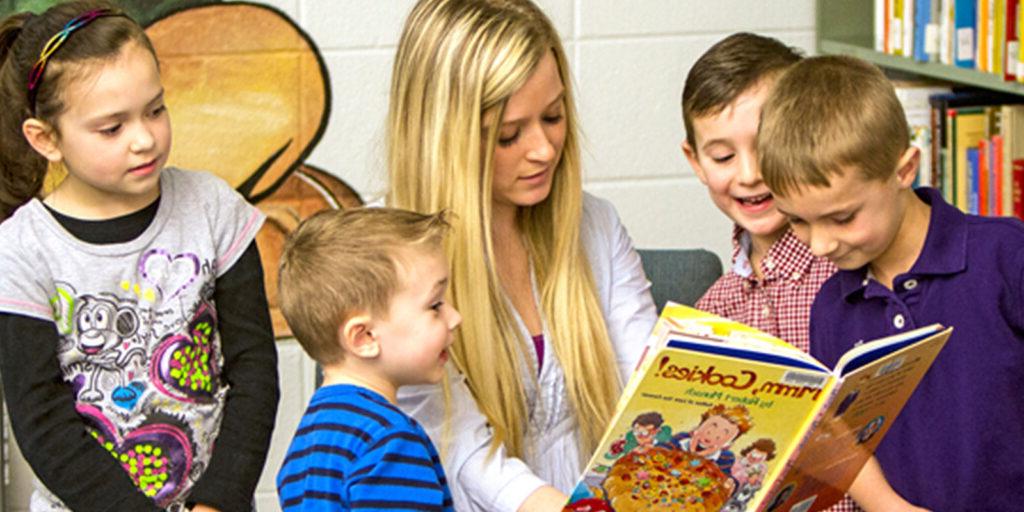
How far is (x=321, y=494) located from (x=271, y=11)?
1967 mm

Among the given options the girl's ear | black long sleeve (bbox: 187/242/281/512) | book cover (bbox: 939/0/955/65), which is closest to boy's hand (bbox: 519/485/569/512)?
black long sleeve (bbox: 187/242/281/512)

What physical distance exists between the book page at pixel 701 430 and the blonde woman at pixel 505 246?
0.25 metres

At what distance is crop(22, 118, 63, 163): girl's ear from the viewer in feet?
6.66

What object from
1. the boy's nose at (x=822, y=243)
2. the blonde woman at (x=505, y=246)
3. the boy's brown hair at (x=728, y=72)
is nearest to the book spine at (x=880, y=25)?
the boy's brown hair at (x=728, y=72)

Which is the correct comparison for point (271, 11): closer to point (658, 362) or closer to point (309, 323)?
point (309, 323)

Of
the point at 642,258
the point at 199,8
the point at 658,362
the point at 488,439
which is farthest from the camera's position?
the point at 199,8

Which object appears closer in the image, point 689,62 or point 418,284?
point 418,284

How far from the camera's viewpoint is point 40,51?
202 centimetres

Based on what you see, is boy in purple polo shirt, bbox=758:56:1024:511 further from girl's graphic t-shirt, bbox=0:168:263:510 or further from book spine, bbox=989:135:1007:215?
book spine, bbox=989:135:1007:215

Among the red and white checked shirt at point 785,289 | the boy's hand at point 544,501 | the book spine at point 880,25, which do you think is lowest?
the boy's hand at point 544,501

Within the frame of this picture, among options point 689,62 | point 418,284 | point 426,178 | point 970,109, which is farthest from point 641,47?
Answer: point 418,284

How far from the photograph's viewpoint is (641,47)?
362 centimetres

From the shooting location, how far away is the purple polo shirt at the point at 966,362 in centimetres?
191

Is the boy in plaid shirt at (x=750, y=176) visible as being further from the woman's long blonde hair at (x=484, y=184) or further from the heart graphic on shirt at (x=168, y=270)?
the heart graphic on shirt at (x=168, y=270)
